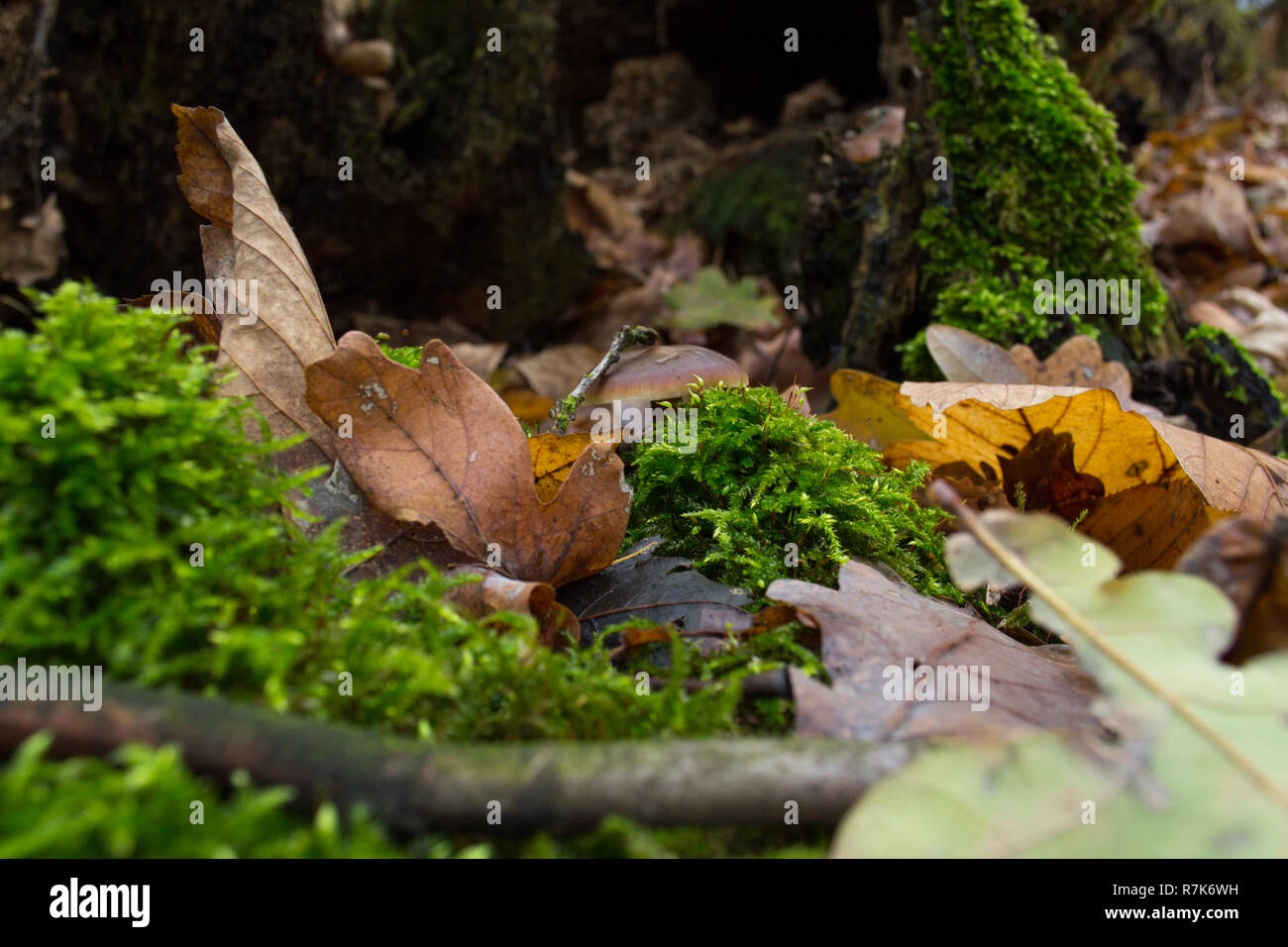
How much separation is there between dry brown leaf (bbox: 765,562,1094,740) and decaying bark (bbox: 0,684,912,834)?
0.18 meters

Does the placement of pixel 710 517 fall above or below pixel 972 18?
below

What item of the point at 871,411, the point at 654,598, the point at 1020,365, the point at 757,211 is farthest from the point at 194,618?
the point at 757,211

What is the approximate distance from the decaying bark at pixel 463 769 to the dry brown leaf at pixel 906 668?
0.59 ft

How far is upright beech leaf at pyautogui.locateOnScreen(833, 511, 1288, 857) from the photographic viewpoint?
32.0 inches

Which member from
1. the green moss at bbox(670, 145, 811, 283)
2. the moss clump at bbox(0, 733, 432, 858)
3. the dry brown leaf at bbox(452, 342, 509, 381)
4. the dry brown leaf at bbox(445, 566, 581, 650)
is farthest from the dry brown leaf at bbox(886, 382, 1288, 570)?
the green moss at bbox(670, 145, 811, 283)

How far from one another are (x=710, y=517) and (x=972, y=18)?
2.52 meters

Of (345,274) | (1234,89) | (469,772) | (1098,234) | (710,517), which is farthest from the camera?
(1234,89)

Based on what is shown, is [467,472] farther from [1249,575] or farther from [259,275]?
[1249,575]

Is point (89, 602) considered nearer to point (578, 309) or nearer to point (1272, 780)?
point (1272, 780)

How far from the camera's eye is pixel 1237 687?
3.05 ft

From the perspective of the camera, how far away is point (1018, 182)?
10.3ft

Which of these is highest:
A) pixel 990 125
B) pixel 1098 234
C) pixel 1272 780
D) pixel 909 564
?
pixel 990 125

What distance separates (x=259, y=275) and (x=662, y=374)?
1167 millimetres

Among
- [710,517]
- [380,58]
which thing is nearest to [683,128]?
[380,58]
